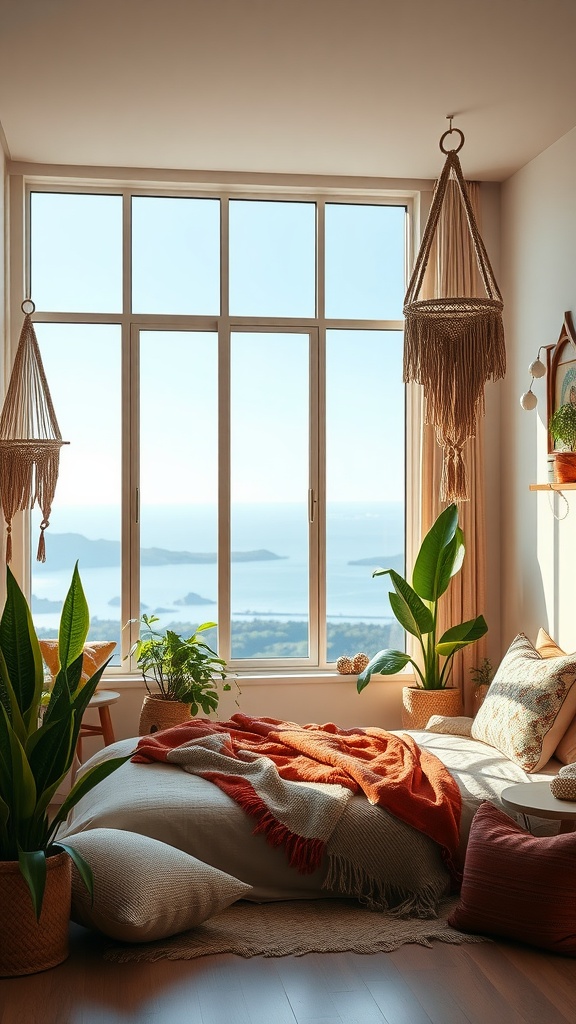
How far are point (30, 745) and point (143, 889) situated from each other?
0.54m

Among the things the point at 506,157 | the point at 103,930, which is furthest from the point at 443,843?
the point at 506,157

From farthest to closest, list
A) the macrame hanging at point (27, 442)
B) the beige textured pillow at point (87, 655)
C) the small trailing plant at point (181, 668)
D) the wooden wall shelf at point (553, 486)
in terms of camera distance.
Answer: the small trailing plant at point (181, 668), the beige textured pillow at point (87, 655), the macrame hanging at point (27, 442), the wooden wall shelf at point (553, 486)

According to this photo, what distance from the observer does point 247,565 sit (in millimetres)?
5711

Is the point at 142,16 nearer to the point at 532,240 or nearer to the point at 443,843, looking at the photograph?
the point at 532,240

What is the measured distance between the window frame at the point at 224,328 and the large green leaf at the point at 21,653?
255 cm

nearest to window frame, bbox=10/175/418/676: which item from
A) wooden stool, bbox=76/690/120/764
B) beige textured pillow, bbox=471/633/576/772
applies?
wooden stool, bbox=76/690/120/764

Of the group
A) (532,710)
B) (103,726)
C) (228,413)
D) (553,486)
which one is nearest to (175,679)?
(103,726)

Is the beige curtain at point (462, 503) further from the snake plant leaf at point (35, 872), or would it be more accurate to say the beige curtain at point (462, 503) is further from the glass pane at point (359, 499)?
the snake plant leaf at point (35, 872)

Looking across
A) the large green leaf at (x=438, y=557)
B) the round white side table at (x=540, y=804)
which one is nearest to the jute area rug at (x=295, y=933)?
the round white side table at (x=540, y=804)

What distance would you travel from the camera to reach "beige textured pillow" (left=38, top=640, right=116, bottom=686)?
192 inches

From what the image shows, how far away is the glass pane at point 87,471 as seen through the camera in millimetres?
5570

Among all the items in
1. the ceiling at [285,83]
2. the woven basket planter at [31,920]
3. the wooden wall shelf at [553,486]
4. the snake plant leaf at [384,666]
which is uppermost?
the ceiling at [285,83]

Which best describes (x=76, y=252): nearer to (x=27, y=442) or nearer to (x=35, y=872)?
(x=27, y=442)

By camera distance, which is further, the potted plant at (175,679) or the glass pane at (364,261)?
the glass pane at (364,261)
